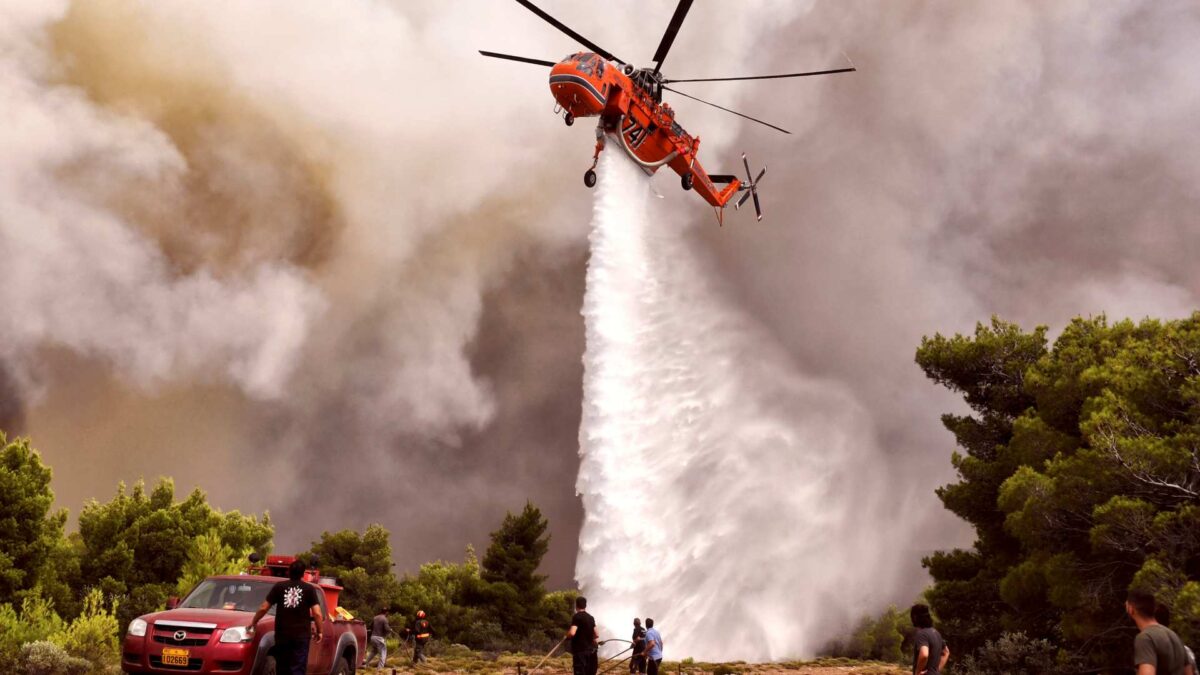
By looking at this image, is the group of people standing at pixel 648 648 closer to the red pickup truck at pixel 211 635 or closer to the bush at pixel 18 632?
the red pickup truck at pixel 211 635

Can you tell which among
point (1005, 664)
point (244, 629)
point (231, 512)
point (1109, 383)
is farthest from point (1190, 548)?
point (231, 512)

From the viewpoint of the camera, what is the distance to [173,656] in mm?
13500

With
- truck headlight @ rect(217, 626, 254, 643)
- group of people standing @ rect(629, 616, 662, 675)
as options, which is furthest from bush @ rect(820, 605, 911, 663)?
truck headlight @ rect(217, 626, 254, 643)

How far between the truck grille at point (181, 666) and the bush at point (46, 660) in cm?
1294

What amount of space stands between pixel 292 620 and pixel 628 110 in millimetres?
32094

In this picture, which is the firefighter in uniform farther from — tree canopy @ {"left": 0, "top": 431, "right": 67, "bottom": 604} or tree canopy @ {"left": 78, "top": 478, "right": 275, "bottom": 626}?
tree canopy @ {"left": 0, "top": 431, "right": 67, "bottom": 604}

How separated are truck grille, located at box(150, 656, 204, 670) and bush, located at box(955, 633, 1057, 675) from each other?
973 inches

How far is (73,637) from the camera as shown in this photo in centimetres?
2631

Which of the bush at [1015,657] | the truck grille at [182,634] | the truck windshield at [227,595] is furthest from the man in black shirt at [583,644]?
the bush at [1015,657]

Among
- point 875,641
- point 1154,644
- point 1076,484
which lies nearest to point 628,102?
point 1076,484

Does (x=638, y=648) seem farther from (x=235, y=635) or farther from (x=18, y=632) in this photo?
(x=18, y=632)

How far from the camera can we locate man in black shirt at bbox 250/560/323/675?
1184cm

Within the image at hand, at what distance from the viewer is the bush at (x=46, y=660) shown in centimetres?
2345

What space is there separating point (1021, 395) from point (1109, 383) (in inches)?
278
